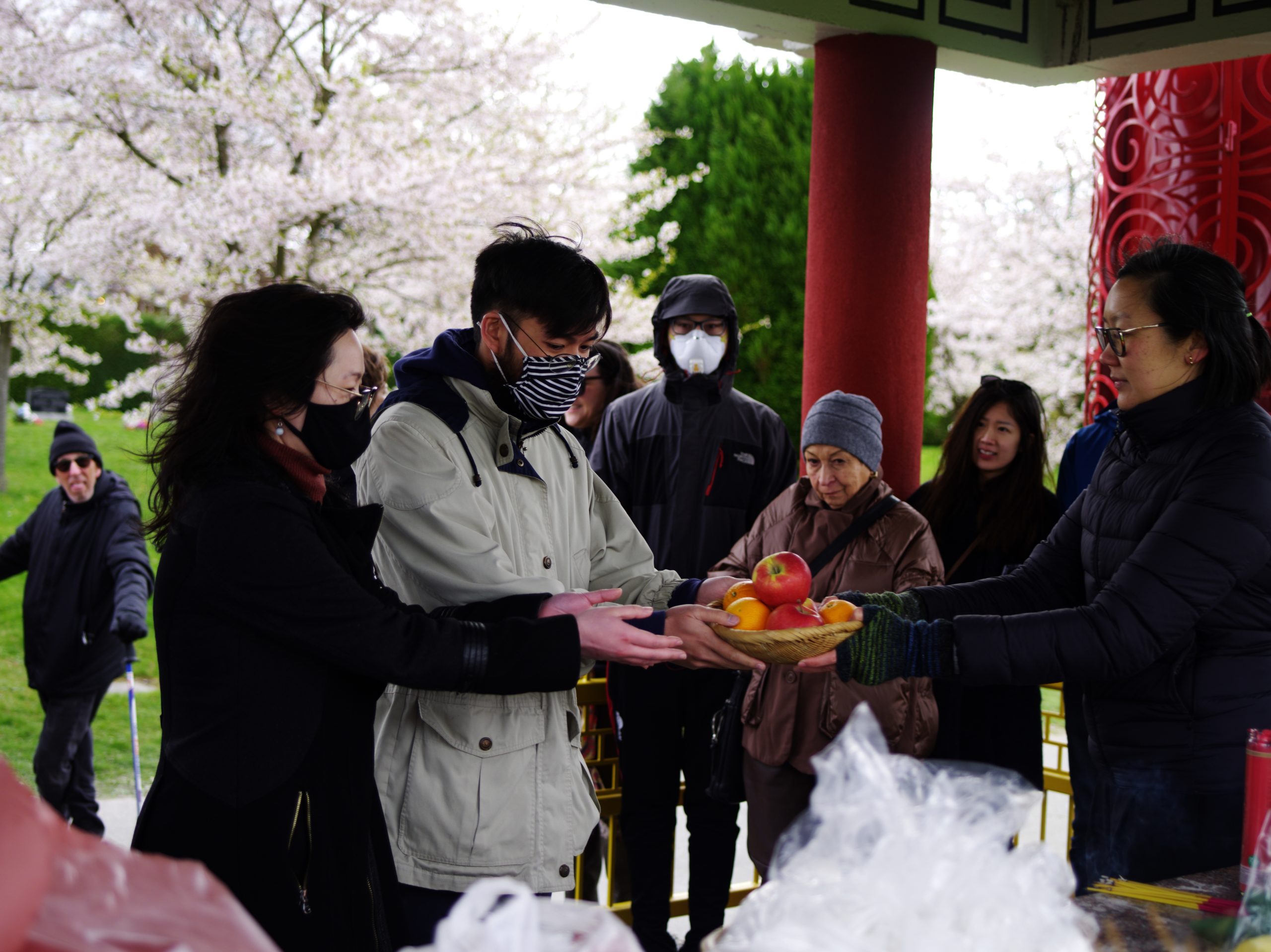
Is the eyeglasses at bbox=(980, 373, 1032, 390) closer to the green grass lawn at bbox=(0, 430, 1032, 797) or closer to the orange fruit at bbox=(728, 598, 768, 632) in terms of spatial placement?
the orange fruit at bbox=(728, 598, 768, 632)

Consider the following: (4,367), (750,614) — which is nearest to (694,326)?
(750,614)

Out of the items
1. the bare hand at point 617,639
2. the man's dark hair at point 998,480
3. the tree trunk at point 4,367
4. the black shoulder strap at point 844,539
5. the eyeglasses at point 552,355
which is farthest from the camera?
the tree trunk at point 4,367

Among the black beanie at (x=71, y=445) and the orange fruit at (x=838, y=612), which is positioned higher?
the black beanie at (x=71, y=445)

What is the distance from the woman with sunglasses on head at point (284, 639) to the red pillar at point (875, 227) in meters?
Result: 3.04

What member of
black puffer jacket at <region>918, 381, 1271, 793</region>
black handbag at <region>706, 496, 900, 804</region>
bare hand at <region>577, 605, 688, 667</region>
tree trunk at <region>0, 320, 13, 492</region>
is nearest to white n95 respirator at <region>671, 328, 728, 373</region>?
black handbag at <region>706, 496, 900, 804</region>

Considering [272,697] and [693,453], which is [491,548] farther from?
[693,453]

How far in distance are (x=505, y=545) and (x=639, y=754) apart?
1858 millimetres

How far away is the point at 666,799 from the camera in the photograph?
161 inches

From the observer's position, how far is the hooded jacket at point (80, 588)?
5402mm

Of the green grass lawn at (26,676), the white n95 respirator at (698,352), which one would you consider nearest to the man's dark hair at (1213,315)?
the white n95 respirator at (698,352)

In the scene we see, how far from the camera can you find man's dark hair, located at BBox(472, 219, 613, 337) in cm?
244

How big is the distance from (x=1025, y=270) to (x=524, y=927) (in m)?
13.7

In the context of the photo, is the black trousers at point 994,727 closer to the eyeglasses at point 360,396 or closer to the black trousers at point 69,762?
the eyeglasses at point 360,396

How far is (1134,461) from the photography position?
103 inches
